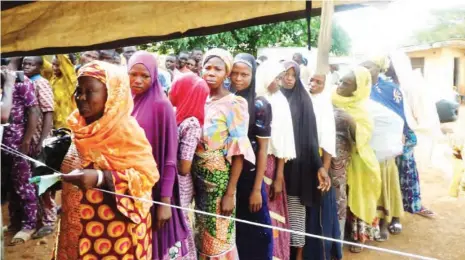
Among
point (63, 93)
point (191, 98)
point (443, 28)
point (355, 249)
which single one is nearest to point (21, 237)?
point (63, 93)

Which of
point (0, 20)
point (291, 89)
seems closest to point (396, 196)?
point (291, 89)

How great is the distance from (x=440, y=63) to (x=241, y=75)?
18883mm

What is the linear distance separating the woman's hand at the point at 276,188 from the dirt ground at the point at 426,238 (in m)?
1.45

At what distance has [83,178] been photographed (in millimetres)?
2004

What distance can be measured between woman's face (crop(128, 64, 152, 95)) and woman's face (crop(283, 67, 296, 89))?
136cm

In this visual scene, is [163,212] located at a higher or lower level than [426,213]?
higher

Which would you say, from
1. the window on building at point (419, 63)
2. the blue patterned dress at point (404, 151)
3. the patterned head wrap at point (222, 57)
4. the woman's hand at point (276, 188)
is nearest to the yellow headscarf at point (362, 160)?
the blue patterned dress at point (404, 151)

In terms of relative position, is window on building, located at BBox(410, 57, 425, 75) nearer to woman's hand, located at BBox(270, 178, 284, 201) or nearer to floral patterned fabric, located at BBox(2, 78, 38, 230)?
woman's hand, located at BBox(270, 178, 284, 201)

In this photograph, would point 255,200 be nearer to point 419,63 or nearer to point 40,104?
point 40,104

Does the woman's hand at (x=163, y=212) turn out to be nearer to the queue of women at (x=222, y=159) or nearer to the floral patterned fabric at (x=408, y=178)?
the queue of women at (x=222, y=159)

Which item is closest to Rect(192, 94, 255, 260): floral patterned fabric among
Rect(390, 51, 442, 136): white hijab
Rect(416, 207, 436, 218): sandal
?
Rect(390, 51, 442, 136): white hijab

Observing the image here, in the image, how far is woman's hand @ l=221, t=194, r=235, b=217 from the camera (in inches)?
113

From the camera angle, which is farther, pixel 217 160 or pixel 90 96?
pixel 217 160

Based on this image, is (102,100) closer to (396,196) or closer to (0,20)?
(0,20)
